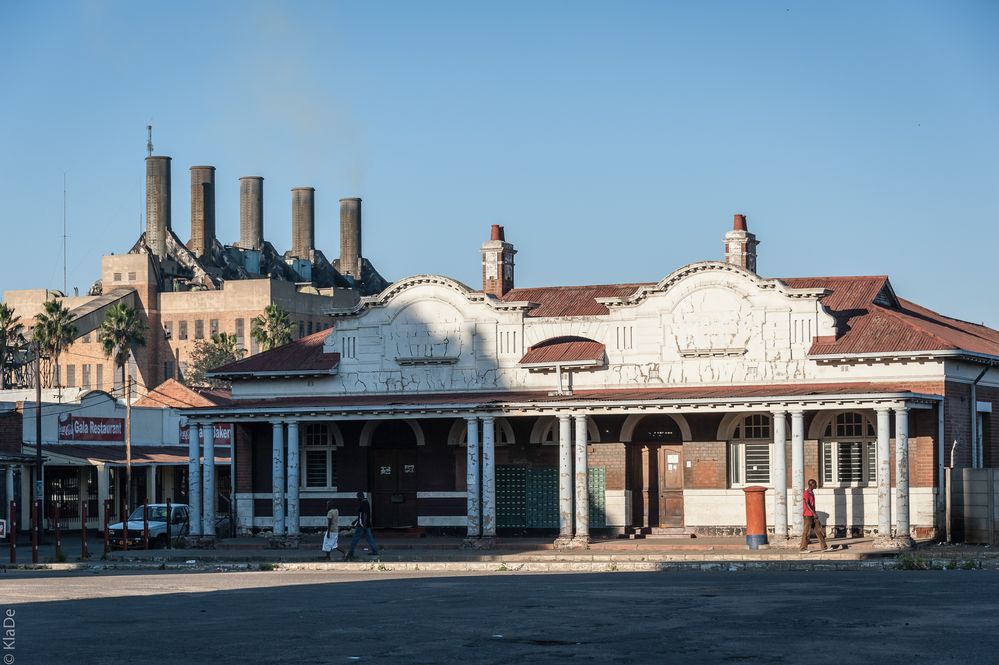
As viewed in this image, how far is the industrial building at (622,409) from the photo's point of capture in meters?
35.1

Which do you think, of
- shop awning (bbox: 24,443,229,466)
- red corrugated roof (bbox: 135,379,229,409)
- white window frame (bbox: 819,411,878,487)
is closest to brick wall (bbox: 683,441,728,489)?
white window frame (bbox: 819,411,878,487)

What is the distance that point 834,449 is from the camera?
36.7 metres

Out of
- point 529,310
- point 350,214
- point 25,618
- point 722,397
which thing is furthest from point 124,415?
point 350,214

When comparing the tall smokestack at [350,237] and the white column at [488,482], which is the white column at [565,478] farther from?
the tall smokestack at [350,237]

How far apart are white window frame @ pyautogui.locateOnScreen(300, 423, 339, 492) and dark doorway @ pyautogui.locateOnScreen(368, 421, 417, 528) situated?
105cm

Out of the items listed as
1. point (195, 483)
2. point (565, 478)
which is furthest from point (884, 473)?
point (195, 483)

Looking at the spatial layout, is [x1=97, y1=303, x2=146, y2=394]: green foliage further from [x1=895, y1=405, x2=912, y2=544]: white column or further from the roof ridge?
[x1=895, y1=405, x2=912, y2=544]: white column

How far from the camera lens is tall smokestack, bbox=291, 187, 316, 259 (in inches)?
5955

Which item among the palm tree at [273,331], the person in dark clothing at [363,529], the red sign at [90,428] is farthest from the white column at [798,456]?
the palm tree at [273,331]

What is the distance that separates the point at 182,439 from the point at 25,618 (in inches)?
1890

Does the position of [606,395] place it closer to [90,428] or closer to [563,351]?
[563,351]

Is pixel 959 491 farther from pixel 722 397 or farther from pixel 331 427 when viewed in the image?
pixel 331 427

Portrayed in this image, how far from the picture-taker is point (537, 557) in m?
33.4

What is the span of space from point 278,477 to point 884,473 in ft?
47.5
